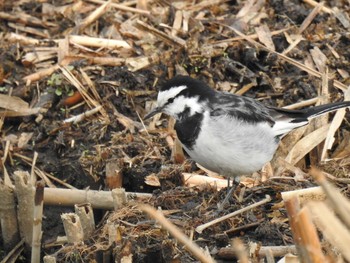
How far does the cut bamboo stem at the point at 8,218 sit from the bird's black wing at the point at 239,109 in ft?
6.22

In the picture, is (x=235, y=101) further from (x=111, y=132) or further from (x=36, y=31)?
(x=36, y=31)

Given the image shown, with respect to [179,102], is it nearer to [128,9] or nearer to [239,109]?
[239,109]

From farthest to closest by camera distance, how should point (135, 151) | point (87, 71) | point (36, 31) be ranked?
point (36, 31), point (87, 71), point (135, 151)

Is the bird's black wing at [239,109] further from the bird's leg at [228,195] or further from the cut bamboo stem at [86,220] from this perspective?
the cut bamboo stem at [86,220]

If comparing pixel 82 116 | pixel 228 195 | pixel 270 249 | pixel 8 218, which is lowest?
pixel 8 218

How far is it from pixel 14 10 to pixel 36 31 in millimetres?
452

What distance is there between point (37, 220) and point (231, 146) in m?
1.66

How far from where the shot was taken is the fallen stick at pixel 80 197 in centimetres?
714

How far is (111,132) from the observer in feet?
27.2

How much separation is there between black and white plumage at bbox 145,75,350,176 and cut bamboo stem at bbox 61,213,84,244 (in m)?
1.06

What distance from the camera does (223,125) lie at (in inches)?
261

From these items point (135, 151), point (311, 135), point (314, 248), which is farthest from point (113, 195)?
point (314, 248)

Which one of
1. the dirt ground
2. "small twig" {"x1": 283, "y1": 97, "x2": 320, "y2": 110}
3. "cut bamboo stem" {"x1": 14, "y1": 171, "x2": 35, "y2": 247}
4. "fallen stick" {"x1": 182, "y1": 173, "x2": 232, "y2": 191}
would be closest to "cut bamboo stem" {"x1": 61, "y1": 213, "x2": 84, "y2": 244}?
the dirt ground

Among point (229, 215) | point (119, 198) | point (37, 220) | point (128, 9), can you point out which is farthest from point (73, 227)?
point (128, 9)
